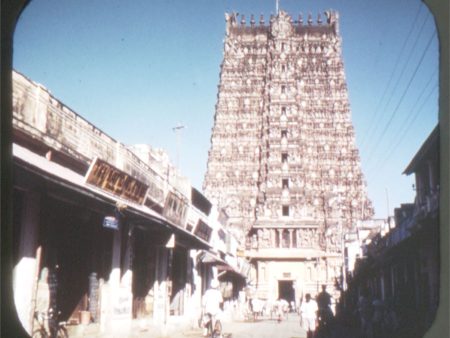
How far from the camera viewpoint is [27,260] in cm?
812

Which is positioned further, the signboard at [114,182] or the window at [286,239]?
the window at [286,239]

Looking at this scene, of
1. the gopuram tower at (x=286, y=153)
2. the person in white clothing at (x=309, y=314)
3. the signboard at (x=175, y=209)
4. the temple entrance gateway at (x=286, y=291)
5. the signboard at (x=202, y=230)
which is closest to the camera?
the person in white clothing at (x=309, y=314)

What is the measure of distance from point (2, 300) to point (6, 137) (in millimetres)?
1744

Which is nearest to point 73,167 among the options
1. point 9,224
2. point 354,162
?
point 9,224

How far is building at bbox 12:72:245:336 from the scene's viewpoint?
26.4 feet

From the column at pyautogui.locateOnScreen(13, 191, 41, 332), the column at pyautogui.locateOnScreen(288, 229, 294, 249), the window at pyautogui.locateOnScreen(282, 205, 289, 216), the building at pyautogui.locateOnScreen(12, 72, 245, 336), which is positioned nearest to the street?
the building at pyautogui.locateOnScreen(12, 72, 245, 336)

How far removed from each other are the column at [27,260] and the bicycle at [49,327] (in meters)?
0.20

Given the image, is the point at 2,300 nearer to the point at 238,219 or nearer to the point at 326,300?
the point at 326,300

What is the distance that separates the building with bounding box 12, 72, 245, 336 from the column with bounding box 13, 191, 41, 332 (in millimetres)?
16

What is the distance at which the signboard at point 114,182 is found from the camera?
384 inches

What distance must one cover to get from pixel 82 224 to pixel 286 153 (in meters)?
40.3

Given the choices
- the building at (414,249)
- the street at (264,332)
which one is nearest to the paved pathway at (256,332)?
the street at (264,332)

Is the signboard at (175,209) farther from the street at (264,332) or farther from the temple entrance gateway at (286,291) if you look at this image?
the temple entrance gateway at (286,291)

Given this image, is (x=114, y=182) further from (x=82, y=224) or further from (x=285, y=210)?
(x=285, y=210)
